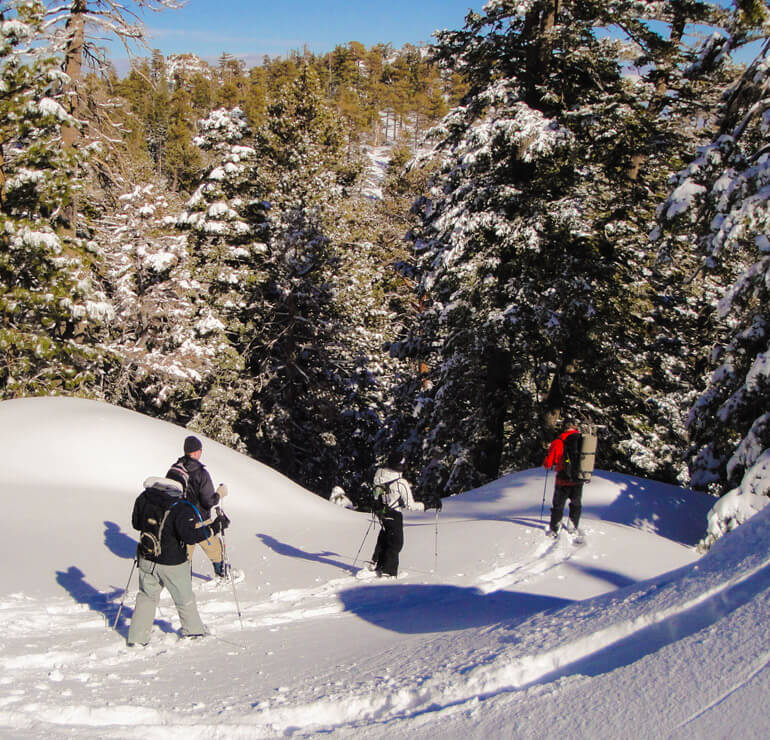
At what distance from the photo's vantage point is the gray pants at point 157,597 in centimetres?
578

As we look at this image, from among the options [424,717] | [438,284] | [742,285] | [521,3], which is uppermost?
[521,3]

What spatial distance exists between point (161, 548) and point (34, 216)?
1501cm

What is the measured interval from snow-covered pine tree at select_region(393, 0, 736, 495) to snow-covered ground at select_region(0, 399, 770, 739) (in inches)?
194

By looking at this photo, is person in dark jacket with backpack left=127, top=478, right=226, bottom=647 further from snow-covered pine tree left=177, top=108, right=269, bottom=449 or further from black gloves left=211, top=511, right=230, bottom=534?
snow-covered pine tree left=177, top=108, right=269, bottom=449

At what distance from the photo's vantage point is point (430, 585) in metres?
8.26

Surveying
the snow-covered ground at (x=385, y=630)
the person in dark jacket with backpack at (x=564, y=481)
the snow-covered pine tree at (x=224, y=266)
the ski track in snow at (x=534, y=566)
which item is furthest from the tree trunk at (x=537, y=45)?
the snow-covered pine tree at (x=224, y=266)

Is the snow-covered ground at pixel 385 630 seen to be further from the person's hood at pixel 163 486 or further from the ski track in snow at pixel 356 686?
the person's hood at pixel 163 486

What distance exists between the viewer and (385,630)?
21.0ft

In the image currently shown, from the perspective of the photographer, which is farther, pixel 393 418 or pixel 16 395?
pixel 393 418

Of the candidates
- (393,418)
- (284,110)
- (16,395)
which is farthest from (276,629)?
(284,110)

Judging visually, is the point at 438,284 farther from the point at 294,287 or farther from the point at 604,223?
the point at 294,287

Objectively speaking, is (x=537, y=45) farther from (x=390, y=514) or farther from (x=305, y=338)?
(x=305, y=338)

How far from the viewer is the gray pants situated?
19.0ft

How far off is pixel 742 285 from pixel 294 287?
60.8 ft
